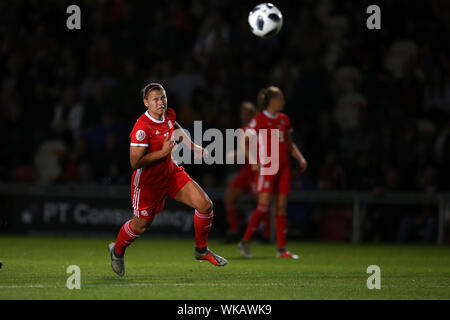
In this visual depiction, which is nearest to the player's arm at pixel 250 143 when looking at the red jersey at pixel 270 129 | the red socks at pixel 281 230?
the red jersey at pixel 270 129

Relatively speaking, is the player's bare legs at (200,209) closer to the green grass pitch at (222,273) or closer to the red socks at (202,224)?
the red socks at (202,224)

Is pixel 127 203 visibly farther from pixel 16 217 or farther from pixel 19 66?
pixel 19 66

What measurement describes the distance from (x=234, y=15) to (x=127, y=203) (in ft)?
18.4

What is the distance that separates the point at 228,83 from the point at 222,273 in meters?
8.96

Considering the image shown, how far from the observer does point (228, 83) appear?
58.5 ft

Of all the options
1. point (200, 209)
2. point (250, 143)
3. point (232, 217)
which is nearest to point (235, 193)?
point (232, 217)

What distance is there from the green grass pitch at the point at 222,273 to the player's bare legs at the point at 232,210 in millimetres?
364

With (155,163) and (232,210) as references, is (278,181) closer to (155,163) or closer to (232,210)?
(232,210)

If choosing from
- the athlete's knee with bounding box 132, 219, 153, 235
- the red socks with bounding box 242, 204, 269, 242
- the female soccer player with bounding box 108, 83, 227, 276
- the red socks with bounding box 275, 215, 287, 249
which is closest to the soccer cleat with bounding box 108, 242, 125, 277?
the female soccer player with bounding box 108, 83, 227, 276

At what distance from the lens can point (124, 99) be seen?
18047 millimetres

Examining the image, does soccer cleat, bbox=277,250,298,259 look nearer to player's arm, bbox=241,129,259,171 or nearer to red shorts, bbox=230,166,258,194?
player's arm, bbox=241,129,259,171

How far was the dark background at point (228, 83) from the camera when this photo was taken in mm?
16375

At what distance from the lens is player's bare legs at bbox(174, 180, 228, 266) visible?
9.03 metres
